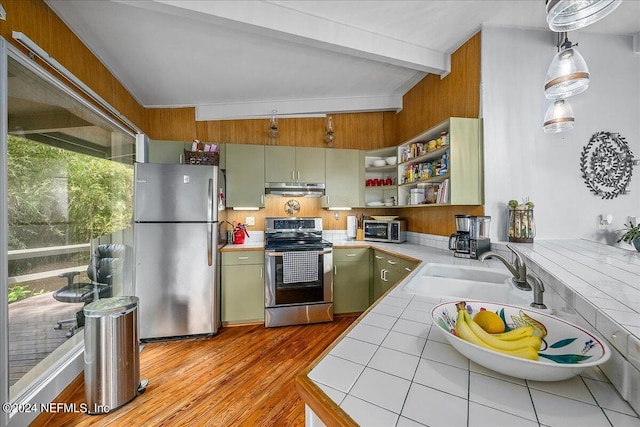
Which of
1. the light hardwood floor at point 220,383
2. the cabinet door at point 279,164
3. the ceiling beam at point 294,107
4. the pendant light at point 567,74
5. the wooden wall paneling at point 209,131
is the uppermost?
the ceiling beam at point 294,107

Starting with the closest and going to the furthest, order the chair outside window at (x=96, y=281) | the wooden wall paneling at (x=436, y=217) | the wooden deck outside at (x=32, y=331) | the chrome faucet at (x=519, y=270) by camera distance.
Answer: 1. the chrome faucet at (x=519, y=270)
2. the wooden deck outside at (x=32, y=331)
3. the chair outside window at (x=96, y=281)
4. the wooden wall paneling at (x=436, y=217)

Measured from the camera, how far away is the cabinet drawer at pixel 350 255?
3086 millimetres

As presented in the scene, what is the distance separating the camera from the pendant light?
1530mm

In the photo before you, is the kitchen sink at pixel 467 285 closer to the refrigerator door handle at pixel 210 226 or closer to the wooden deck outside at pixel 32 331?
the refrigerator door handle at pixel 210 226

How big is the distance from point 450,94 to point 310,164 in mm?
1747

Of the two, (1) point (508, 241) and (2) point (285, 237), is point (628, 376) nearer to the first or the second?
(1) point (508, 241)

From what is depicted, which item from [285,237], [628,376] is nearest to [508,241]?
[628,376]

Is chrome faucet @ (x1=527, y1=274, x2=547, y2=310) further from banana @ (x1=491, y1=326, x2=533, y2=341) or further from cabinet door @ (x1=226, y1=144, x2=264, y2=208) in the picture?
cabinet door @ (x1=226, y1=144, x2=264, y2=208)

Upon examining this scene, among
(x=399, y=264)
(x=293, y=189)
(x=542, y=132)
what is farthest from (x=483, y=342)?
(x=293, y=189)

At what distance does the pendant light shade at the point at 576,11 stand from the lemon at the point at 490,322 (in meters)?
1.30

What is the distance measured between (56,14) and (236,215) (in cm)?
232

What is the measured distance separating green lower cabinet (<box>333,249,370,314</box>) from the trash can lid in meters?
1.98

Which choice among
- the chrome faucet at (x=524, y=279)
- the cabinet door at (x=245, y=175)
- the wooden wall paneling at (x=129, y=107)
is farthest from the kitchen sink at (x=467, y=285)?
the wooden wall paneling at (x=129, y=107)

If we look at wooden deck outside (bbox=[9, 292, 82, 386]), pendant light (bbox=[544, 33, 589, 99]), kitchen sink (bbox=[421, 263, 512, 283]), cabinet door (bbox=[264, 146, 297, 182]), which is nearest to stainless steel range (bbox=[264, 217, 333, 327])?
cabinet door (bbox=[264, 146, 297, 182])
